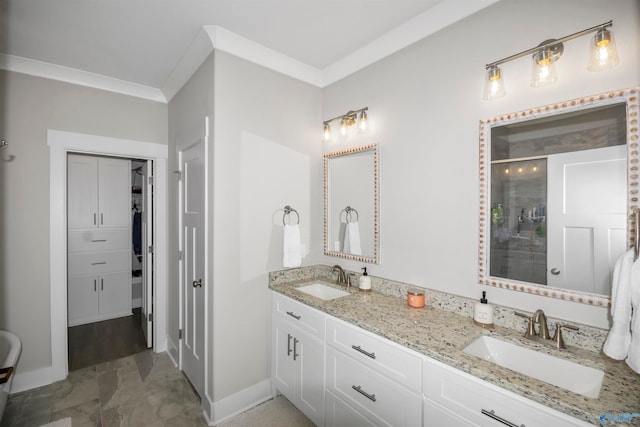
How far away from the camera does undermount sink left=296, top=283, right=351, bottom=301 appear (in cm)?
226

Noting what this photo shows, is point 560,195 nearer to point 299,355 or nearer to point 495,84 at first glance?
point 495,84

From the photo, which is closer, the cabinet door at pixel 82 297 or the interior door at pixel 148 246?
the interior door at pixel 148 246

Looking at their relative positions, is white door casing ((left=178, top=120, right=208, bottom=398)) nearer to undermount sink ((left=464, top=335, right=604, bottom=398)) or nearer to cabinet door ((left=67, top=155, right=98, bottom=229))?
undermount sink ((left=464, top=335, right=604, bottom=398))

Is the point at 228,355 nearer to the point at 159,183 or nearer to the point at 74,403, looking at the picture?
the point at 74,403

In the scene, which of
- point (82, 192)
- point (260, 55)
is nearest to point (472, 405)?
point (260, 55)

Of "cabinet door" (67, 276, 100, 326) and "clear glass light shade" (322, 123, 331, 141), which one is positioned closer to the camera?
"clear glass light shade" (322, 123, 331, 141)

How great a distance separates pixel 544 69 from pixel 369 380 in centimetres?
170

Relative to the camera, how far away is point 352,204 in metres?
2.32

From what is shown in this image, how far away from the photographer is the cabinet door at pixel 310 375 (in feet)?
5.85

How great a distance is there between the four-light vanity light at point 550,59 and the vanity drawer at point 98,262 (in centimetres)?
445

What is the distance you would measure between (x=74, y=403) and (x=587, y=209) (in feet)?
11.3

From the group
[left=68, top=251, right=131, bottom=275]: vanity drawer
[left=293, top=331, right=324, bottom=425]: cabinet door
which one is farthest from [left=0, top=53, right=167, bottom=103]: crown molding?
[left=293, top=331, right=324, bottom=425]: cabinet door

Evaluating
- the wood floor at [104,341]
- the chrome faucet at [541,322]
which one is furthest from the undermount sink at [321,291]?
the wood floor at [104,341]

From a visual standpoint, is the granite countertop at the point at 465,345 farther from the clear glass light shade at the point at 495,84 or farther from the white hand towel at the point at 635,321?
the clear glass light shade at the point at 495,84
